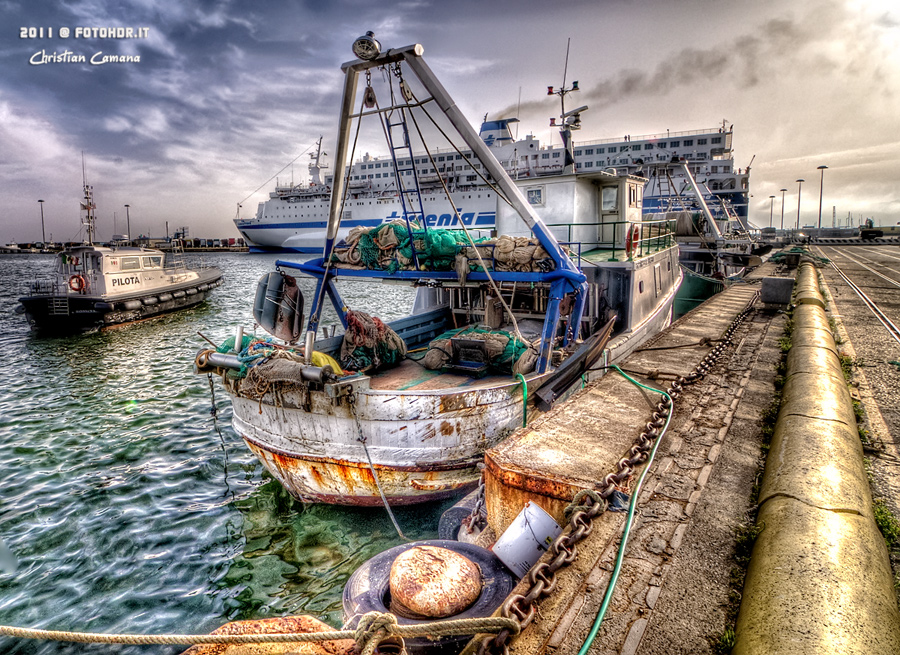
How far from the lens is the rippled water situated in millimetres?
5699

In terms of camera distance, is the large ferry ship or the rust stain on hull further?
the large ferry ship

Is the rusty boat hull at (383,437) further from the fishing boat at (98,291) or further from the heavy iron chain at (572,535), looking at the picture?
the fishing boat at (98,291)

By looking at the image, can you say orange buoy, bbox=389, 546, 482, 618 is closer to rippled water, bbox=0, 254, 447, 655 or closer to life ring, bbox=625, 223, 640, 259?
rippled water, bbox=0, 254, 447, 655

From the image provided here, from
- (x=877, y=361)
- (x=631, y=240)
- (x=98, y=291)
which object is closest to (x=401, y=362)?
(x=631, y=240)

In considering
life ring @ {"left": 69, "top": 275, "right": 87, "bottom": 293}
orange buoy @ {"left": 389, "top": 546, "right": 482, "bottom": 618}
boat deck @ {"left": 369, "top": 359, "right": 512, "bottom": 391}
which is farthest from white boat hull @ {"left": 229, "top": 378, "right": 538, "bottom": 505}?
life ring @ {"left": 69, "top": 275, "right": 87, "bottom": 293}

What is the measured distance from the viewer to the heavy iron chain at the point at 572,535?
240 cm

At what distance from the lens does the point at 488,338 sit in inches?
318

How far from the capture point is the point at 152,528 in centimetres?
729

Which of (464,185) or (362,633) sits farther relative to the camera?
(464,185)

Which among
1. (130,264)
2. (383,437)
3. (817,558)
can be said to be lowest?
(383,437)

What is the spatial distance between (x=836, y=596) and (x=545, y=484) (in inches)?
68.1

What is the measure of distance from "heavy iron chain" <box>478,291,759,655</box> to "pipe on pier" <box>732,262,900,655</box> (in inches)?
33.3

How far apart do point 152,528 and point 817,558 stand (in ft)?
26.9

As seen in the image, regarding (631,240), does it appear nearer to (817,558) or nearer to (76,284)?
(817,558)
